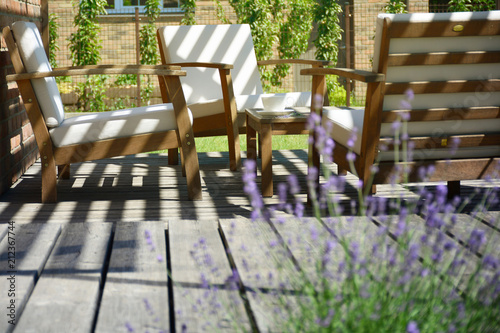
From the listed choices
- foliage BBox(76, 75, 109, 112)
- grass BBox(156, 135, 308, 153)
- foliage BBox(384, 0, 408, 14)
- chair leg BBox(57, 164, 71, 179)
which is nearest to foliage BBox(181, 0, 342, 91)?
foliage BBox(384, 0, 408, 14)

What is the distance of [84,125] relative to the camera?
3674mm

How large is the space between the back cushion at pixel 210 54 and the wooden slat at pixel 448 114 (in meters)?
2.49

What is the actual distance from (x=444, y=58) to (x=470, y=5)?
27.1ft

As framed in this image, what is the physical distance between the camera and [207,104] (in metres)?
4.68

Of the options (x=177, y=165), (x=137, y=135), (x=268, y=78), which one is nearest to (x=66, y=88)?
(x=268, y=78)

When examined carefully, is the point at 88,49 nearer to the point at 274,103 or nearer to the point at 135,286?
the point at 274,103

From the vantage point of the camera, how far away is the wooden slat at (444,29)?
115 inches

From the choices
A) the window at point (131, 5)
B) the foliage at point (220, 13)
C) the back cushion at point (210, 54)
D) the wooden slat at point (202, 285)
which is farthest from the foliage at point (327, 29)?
the wooden slat at point (202, 285)

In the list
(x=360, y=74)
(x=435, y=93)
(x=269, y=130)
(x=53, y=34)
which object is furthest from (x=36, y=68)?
(x=53, y=34)

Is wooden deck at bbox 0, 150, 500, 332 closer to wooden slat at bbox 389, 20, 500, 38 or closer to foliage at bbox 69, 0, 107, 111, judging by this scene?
wooden slat at bbox 389, 20, 500, 38

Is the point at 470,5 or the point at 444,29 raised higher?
the point at 470,5

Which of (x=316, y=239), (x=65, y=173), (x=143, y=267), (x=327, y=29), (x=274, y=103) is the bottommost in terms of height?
(x=65, y=173)

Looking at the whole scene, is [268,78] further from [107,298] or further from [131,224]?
[107,298]

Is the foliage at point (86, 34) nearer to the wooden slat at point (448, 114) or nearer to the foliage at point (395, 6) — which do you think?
the foliage at point (395, 6)
